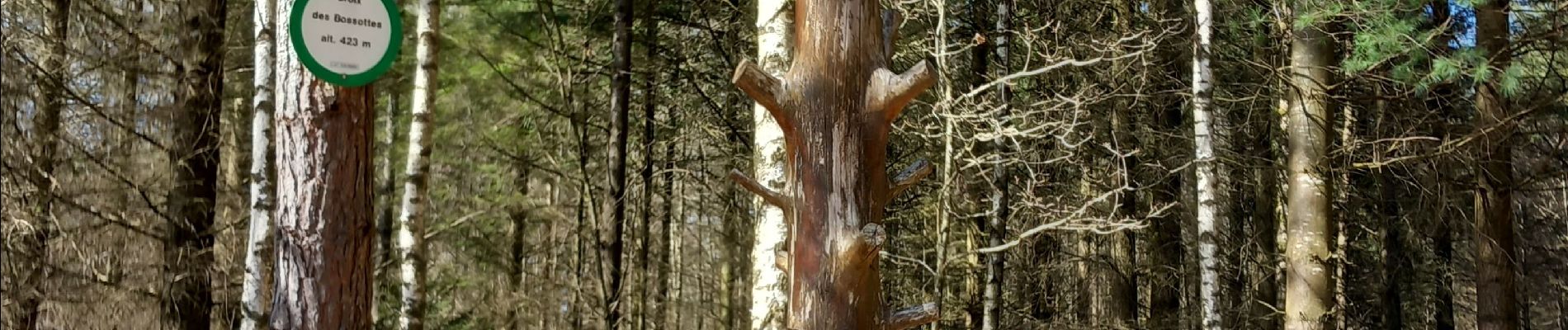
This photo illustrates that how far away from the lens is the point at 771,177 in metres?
5.26

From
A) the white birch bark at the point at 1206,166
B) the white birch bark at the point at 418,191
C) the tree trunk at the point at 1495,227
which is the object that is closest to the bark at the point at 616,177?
the white birch bark at the point at 418,191

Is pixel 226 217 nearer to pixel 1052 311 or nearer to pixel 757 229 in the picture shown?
pixel 757 229

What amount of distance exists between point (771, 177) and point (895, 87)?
1.88m

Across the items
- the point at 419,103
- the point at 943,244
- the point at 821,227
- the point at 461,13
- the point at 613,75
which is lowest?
the point at 821,227

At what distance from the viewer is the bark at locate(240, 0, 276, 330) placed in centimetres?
583

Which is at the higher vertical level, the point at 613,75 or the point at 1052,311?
the point at 613,75

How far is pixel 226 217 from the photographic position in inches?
418

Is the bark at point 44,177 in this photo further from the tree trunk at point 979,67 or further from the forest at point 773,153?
the tree trunk at point 979,67

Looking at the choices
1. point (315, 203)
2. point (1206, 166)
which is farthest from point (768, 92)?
point (1206, 166)

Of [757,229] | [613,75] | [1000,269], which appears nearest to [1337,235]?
[1000,269]

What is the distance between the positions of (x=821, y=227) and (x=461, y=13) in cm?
915

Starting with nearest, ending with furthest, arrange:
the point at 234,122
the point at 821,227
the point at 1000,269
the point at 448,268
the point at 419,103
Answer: the point at 821,227, the point at 419,103, the point at 1000,269, the point at 234,122, the point at 448,268

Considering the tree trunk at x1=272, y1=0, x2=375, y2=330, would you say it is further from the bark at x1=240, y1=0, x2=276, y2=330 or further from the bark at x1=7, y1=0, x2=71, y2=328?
the bark at x1=7, y1=0, x2=71, y2=328

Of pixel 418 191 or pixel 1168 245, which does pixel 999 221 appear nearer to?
pixel 418 191
